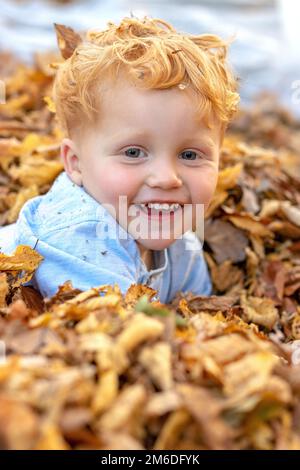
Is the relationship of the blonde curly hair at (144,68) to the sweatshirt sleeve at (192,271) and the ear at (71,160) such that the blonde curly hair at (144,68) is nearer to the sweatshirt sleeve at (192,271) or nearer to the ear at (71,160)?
the ear at (71,160)

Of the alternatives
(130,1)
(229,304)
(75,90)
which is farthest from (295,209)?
(130,1)

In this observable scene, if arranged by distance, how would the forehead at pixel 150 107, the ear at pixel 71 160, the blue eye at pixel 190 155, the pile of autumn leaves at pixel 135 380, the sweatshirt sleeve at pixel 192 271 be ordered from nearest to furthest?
1. the pile of autumn leaves at pixel 135 380
2. the forehead at pixel 150 107
3. the blue eye at pixel 190 155
4. the ear at pixel 71 160
5. the sweatshirt sleeve at pixel 192 271

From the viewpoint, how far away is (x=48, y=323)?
4.49 ft

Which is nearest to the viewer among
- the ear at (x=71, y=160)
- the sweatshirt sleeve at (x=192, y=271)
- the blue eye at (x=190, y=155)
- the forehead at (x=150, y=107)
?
the forehead at (x=150, y=107)

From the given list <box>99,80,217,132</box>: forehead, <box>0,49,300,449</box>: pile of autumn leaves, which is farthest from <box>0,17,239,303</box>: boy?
<box>0,49,300,449</box>: pile of autumn leaves

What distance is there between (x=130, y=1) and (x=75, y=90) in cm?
649

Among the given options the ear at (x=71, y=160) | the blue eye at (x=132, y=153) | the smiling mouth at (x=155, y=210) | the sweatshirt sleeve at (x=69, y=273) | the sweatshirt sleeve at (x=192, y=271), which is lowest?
the sweatshirt sleeve at (x=192, y=271)

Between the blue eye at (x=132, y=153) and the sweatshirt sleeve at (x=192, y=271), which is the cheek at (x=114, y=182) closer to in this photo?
the blue eye at (x=132, y=153)

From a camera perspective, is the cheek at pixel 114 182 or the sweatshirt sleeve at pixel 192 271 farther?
A: the sweatshirt sleeve at pixel 192 271

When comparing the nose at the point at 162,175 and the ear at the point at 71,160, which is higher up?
the nose at the point at 162,175

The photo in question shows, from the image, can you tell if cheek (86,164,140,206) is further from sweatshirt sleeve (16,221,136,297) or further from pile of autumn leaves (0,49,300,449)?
pile of autumn leaves (0,49,300,449)

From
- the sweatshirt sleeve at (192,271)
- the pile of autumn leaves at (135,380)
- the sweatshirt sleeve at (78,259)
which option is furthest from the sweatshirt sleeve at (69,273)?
the sweatshirt sleeve at (192,271)

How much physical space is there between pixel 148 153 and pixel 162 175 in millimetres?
83

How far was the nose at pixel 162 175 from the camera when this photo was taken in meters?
1.92
